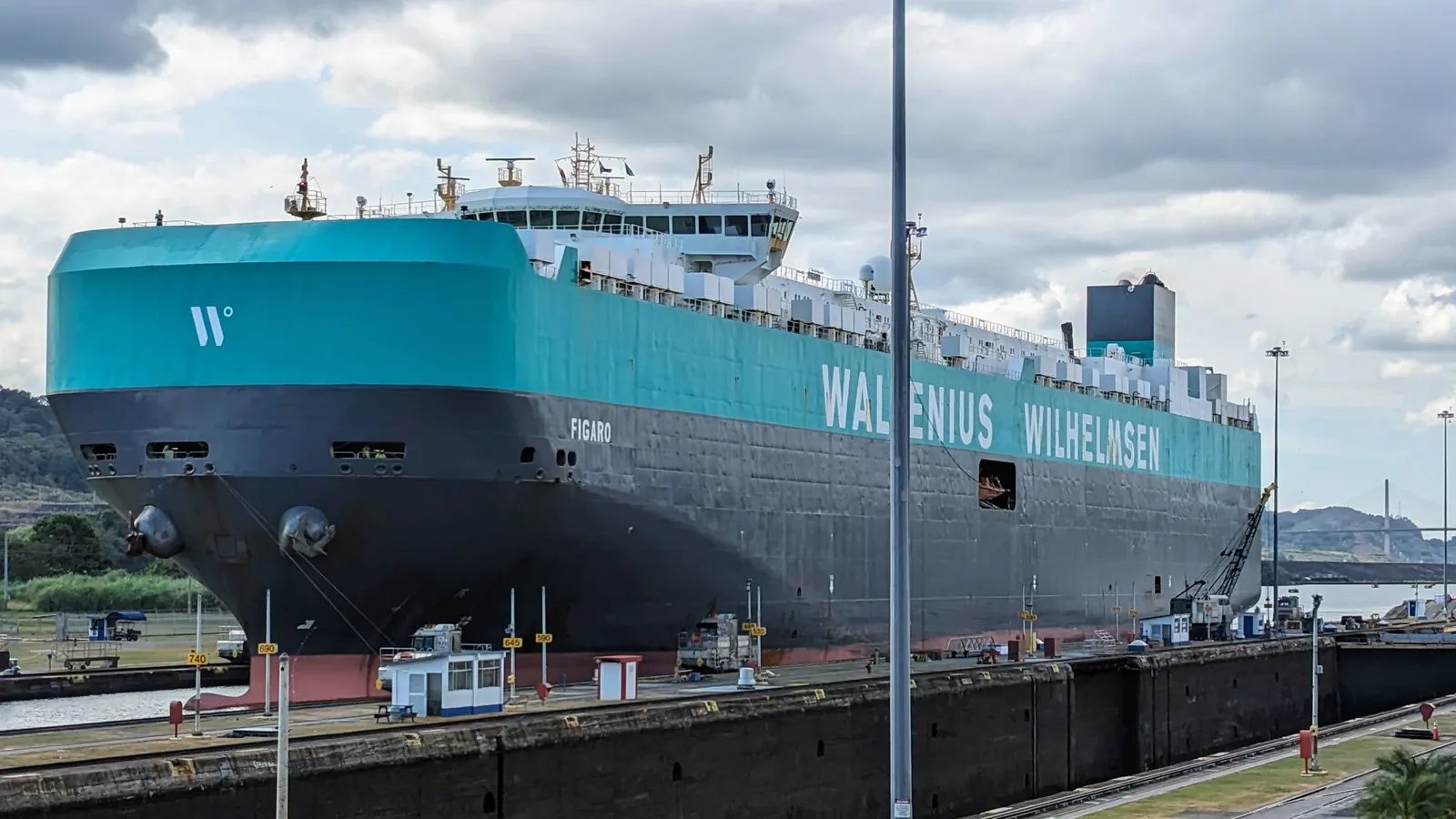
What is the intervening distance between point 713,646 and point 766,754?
294 inches

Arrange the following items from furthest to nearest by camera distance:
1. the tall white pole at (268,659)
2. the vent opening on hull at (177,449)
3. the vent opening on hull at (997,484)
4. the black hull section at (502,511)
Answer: the vent opening on hull at (997,484), the vent opening on hull at (177,449), the black hull section at (502,511), the tall white pole at (268,659)

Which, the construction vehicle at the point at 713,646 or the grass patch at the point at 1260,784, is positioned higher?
the construction vehicle at the point at 713,646

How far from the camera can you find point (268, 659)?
33.0m

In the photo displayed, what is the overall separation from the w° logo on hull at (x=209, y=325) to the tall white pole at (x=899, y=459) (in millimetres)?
18227

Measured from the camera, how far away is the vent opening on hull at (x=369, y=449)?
35.4 meters

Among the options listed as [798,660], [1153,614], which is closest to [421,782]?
[798,660]

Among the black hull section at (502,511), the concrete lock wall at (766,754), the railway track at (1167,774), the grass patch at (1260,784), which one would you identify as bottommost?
the railway track at (1167,774)

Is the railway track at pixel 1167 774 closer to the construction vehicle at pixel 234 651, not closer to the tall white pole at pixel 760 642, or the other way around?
the tall white pole at pixel 760 642

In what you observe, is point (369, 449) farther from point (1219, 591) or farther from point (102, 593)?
point (102, 593)

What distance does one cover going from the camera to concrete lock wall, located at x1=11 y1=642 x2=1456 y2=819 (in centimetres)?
2488

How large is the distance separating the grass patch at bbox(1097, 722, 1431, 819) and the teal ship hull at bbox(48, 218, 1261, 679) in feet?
37.8

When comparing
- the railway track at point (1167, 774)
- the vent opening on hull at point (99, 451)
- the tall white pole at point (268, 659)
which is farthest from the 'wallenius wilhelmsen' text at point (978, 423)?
the vent opening on hull at point (99, 451)

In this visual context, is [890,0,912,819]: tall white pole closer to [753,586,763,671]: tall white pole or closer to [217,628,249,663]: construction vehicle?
[753,586,763,671]: tall white pole

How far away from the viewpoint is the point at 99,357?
120 ft
